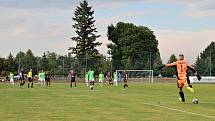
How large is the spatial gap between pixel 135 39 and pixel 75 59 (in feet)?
117

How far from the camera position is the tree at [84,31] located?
125231mm

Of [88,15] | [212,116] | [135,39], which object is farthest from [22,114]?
[88,15]

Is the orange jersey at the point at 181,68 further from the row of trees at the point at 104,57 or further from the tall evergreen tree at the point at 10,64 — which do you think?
the tall evergreen tree at the point at 10,64

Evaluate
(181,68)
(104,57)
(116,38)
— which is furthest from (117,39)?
(181,68)

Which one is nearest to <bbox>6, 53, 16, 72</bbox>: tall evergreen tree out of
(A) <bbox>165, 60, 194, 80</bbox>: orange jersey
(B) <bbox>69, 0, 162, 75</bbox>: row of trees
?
(B) <bbox>69, 0, 162, 75</bbox>: row of trees

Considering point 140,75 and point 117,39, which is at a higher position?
point 117,39

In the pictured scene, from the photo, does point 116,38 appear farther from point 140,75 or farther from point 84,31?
point 140,75

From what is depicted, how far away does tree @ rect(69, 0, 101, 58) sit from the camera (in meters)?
125

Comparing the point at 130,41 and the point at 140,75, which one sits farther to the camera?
the point at 130,41

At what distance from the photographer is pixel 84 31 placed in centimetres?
12775

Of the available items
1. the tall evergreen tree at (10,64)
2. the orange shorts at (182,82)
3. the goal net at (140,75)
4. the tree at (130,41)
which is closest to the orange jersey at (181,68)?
the orange shorts at (182,82)

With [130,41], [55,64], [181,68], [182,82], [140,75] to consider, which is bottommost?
[182,82]

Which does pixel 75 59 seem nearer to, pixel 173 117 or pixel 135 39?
pixel 135 39

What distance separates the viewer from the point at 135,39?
404 feet
